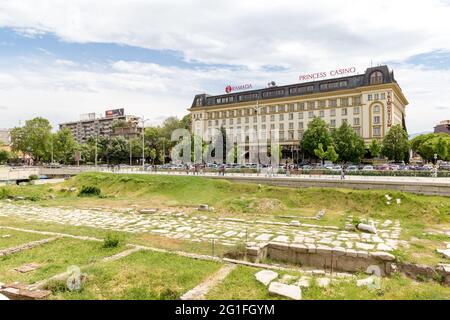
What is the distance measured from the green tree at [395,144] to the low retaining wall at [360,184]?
126ft

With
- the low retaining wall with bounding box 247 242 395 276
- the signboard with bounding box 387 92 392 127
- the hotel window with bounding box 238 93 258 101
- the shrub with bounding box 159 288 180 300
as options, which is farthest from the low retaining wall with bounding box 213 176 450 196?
the hotel window with bounding box 238 93 258 101

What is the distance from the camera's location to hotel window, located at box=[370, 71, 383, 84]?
6461cm

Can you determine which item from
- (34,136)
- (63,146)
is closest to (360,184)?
(63,146)

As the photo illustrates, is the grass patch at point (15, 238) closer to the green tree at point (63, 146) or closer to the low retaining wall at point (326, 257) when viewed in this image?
the low retaining wall at point (326, 257)

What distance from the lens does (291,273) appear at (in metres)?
9.84

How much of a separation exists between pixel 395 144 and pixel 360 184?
3893 cm

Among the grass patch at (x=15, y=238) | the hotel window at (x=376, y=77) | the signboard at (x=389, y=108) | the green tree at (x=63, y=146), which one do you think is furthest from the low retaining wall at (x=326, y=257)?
the green tree at (x=63, y=146)

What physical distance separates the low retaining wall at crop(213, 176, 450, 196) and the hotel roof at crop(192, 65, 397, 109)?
46.8m

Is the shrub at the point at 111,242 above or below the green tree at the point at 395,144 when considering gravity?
below

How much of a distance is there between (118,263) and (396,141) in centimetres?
5912

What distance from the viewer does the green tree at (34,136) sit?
276 feet

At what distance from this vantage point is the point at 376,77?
65.2 m

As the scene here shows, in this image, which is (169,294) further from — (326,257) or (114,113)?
(114,113)
